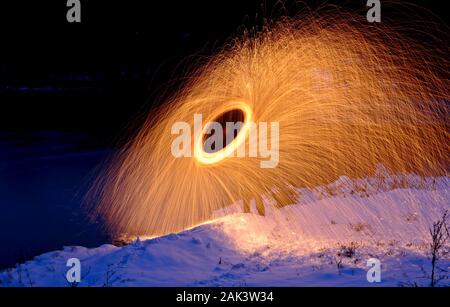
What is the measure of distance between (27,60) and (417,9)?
2496cm

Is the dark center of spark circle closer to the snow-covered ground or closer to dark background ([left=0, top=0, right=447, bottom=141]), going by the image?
the snow-covered ground

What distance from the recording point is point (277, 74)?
41.2 ft

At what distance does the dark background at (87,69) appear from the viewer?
1950cm

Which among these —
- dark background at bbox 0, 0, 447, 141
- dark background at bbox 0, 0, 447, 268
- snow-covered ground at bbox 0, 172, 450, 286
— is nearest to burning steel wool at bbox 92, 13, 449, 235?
snow-covered ground at bbox 0, 172, 450, 286

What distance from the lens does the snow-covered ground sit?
766 centimetres

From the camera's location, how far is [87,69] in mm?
35531

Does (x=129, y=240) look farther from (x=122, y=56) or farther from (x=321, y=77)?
(x=122, y=56)

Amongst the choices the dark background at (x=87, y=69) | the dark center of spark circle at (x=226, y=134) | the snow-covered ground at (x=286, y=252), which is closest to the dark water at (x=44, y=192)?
the dark background at (x=87, y=69)

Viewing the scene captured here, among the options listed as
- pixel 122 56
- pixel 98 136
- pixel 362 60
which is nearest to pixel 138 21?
pixel 122 56

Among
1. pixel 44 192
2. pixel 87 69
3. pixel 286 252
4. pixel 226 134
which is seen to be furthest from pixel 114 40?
pixel 286 252

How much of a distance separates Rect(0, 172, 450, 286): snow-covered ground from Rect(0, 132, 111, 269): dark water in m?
1.47

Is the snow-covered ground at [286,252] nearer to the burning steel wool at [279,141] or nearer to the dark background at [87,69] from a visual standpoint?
the burning steel wool at [279,141]

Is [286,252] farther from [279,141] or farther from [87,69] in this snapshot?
[87,69]

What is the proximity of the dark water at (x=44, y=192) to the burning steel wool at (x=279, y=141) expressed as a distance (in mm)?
712
